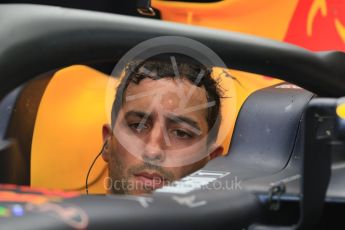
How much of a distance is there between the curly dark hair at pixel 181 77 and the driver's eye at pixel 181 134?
0.05 m

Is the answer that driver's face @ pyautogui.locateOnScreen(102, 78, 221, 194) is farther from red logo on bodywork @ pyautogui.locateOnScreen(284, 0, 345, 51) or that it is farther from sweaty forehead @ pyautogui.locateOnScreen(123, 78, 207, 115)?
red logo on bodywork @ pyautogui.locateOnScreen(284, 0, 345, 51)

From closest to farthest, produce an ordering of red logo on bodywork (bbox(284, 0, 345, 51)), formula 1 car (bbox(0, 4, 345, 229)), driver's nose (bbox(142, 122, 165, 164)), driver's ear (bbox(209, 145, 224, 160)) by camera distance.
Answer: formula 1 car (bbox(0, 4, 345, 229)) → driver's nose (bbox(142, 122, 165, 164)) → driver's ear (bbox(209, 145, 224, 160)) → red logo on bodywork (bbox(284, 0, 345, 51))

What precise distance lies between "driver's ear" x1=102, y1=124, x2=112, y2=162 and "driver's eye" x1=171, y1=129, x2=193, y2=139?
0.44 ft

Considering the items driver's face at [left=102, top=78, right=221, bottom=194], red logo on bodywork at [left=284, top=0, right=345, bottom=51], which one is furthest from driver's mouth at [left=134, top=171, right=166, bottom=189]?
red logo on bodywork at [left=284, top=0, right=345, bottom=51]

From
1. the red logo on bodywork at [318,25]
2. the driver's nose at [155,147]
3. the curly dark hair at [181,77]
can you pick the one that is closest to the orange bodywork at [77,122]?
the curly dark hair at [181,77]

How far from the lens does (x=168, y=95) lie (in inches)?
31.5

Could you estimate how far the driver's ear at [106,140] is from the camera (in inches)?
36.7

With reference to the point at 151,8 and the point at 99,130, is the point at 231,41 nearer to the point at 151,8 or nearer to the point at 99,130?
the point at 99,130

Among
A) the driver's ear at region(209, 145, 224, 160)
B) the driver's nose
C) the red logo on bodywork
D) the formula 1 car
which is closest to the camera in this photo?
the formula 1 car

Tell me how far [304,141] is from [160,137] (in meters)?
0.29

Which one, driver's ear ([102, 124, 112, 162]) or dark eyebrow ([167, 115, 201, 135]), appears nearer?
dark eyebrow ([167, 115, 201, 135])

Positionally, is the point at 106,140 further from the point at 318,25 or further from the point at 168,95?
the point at 318,25

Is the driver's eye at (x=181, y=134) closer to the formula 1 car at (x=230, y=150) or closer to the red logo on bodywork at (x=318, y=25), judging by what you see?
the formula 1 car at (x=230, y=150)

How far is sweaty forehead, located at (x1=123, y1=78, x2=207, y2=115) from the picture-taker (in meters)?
0.80
